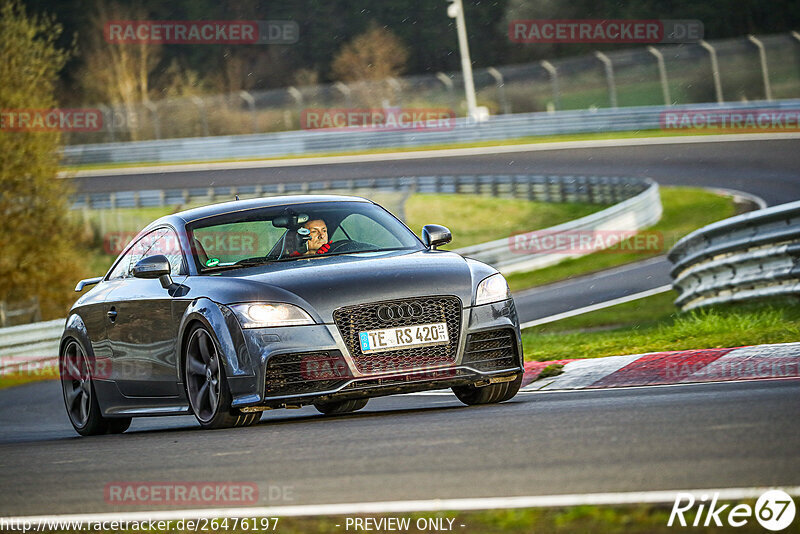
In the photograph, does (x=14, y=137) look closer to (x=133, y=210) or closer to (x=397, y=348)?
(x=133, y=210)

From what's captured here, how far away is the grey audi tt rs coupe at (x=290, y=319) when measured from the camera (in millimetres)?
7691

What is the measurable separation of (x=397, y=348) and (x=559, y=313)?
11.8 meters

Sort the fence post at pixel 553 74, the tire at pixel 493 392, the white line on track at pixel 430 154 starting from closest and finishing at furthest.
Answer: the tire at pixel 493 392 → the white line on track at pixel 430 154 → the fence post at pixel 553 74

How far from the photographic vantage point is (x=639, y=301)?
754 inches

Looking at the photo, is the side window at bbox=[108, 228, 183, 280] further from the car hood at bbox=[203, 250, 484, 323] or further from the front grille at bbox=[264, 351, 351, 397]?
the front grille at bbox=[264, 351, 351, 397]

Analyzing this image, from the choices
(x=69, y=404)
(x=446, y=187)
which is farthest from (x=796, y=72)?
(x=69, y=404)

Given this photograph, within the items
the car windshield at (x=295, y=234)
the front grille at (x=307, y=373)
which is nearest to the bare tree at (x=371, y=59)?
the car windshield at (x=295, y=234)

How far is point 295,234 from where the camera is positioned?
352 inches

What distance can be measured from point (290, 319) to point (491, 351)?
133cm

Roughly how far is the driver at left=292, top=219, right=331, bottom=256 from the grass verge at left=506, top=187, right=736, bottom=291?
52.0 feet

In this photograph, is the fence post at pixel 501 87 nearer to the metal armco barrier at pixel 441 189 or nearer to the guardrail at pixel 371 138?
the guardrail at pixel 371 138

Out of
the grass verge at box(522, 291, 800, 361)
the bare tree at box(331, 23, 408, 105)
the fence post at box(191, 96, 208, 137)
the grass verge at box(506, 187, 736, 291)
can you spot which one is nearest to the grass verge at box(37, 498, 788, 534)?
the grass verge at box(522, 291, 800, 361)

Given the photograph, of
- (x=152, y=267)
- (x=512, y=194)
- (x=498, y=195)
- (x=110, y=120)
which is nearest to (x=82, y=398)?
(x=152, y=267)

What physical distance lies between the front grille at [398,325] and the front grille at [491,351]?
0.13m
